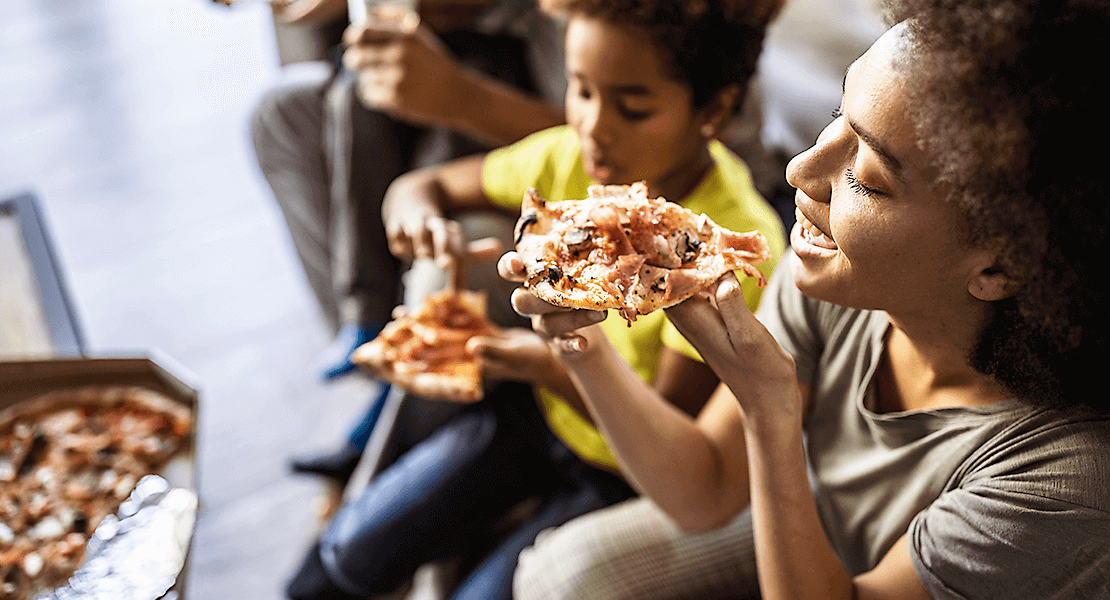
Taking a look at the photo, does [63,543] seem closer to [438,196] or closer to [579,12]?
[438,196]

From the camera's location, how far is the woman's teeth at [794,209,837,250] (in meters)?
0.80

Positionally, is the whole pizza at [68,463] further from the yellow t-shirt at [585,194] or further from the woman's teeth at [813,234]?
the woman's teeth at [813,234]

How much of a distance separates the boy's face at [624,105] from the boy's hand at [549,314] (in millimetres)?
356

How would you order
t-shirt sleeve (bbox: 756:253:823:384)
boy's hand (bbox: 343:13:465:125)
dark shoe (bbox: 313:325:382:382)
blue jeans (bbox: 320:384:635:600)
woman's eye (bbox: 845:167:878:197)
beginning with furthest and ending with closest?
1. dark shoe (bbox: 313:325:382:382)
2. boy's hand (bbox: 343:13:465:125)
3. blue jeans (bbox: 320:384:635:600)
4. t-shirt sleeve (bbox: 756:253:823:384)
5. woman's eye (bbox: 845:167:878:197)

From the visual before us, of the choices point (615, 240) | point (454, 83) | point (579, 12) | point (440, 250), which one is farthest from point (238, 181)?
point (615, 240)

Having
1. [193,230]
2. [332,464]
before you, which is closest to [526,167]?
[332,464]

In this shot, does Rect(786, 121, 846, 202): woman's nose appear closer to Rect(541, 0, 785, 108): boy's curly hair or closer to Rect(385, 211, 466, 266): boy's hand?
Rect(541, 0, 785, 108): boy's curly hair

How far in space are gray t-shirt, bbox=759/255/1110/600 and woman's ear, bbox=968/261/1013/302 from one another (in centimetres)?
16

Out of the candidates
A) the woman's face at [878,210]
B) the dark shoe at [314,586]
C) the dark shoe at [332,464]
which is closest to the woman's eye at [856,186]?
the woman's face at [878,210]

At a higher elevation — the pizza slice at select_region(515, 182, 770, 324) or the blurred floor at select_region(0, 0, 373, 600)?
the pizza slice at select_region(515, 182, 770, 324)

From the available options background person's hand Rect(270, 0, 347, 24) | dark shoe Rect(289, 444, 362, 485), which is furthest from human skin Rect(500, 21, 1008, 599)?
background person's hand Rect(270, 0, 347, 24)

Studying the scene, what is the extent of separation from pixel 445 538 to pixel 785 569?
0.84 m

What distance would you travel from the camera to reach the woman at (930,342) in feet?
2.07

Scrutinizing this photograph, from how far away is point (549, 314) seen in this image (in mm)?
900
